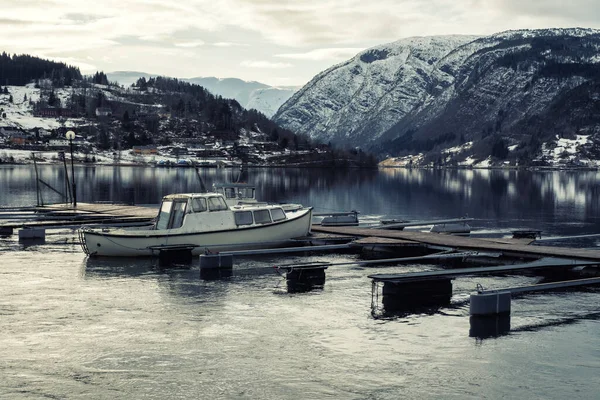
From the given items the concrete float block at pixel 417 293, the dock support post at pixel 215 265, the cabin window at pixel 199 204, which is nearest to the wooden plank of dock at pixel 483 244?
the concrete float block at pixel 417 293

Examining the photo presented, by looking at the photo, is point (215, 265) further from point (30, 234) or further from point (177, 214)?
point (30, 234)

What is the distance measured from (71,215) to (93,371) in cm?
5024

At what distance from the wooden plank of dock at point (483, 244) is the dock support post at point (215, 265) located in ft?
47.9

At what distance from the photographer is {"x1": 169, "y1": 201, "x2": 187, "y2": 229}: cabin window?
5278cm

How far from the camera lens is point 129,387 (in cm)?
2602

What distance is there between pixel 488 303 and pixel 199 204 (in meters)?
23.8

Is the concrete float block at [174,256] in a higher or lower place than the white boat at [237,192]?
lower

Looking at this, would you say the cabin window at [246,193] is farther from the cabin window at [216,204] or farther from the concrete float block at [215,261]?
the concrete float block at [215,261]

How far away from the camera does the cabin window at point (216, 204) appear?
5344cm

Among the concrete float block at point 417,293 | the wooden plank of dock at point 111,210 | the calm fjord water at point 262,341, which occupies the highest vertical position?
the wooden plank of dock at point 111,210

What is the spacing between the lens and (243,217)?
54.9 meters

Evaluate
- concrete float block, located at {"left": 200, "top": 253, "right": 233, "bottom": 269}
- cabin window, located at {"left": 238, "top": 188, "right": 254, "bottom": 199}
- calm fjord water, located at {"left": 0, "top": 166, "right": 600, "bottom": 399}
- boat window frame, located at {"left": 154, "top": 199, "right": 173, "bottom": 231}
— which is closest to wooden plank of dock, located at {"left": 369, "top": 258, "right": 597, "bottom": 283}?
calm fjord water, located at {"left": 0, "top": 166, "right": 600, "bottom": 399}

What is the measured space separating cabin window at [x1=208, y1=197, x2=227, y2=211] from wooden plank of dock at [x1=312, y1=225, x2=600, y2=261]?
11.9 m

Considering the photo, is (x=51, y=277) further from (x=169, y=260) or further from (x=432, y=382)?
(x=432, y=382)
